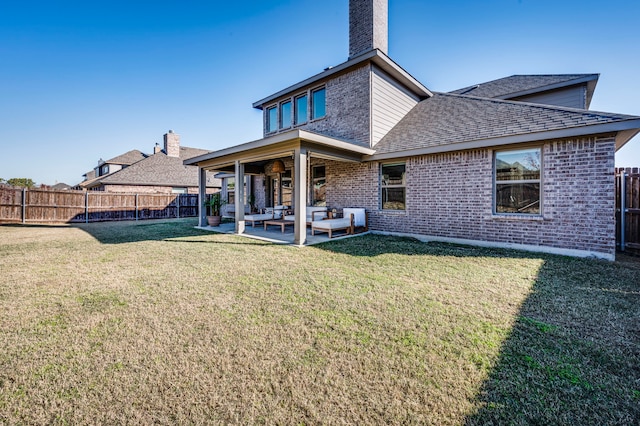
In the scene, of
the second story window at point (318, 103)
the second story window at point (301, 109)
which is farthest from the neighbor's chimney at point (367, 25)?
the second story window at point (301, 109)

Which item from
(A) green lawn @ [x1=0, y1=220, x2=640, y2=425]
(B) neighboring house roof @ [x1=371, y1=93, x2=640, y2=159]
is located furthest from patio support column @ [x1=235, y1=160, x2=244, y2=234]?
(B) neighboring house roof @ [x1=371, y1=93, x2=640, y2=159]

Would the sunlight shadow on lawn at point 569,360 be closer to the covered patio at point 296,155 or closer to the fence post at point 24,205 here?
the covered patio at point 296,155

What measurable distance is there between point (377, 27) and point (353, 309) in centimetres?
1091

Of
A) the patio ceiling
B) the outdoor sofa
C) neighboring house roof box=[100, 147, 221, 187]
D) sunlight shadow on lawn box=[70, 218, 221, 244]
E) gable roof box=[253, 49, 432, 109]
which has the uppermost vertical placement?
gable roof box=[253, 49, 432, 109]

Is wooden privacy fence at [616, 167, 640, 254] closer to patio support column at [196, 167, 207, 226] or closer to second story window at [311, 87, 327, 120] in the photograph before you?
second story window at [311, 87, 327, 120]

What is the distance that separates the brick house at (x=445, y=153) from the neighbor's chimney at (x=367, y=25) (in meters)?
0.04

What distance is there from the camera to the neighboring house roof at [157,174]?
73.3ft

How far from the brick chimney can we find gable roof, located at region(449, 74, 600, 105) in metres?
25.2

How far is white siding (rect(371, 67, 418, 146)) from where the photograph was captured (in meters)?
9.71

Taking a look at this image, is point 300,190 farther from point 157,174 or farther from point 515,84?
point 157,174

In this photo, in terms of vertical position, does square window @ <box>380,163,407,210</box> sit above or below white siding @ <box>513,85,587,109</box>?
below

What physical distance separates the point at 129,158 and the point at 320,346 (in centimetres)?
3212

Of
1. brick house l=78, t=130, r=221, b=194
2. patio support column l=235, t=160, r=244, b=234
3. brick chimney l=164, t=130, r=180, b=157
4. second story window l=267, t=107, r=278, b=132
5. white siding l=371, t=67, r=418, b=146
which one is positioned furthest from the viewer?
brick chimney l=164, t=130, r=180, b=157

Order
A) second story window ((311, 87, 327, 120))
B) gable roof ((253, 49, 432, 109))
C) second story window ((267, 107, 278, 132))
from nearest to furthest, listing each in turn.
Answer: gable roof ((253, 49, 432, 109)) → second story window ((311, 87, 327, 120)) → second story window ((267, 107, 278, 132))
